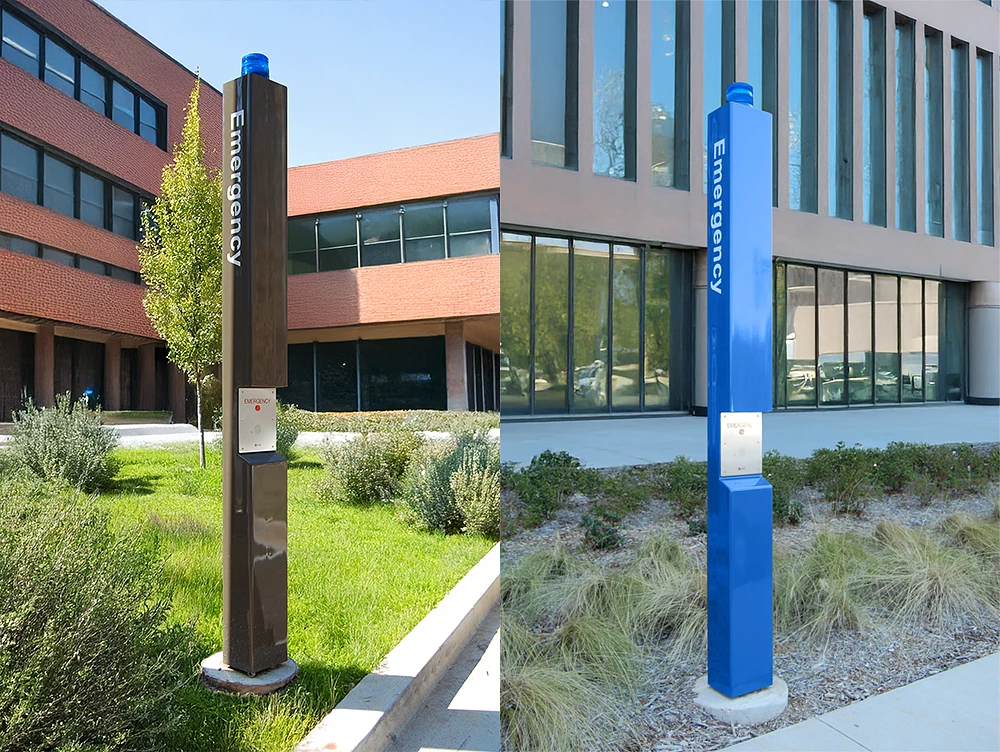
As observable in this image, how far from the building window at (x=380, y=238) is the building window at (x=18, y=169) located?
1343mm

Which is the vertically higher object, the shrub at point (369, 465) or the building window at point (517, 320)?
the building window at point (517, 320)

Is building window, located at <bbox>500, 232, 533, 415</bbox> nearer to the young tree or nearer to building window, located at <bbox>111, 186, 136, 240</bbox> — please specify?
the young tree

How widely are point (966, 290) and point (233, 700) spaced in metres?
24.7

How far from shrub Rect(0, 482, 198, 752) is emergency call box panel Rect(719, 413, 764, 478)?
2.24 metres

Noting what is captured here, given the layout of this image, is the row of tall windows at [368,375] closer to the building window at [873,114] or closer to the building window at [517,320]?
the building window at [517,320]

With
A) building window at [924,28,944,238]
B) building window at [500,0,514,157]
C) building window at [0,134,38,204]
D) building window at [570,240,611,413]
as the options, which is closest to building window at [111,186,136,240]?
building window at [0,134,38,204]

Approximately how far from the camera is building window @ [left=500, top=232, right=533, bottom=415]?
13.9 meters

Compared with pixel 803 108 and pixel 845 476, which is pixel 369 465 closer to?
pixel 845 476

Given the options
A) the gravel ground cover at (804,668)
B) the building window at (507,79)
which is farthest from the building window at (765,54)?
the gravel ground cover at (804,668)

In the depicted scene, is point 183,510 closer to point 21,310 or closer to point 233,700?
point 233,700

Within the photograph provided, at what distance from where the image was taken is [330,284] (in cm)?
329

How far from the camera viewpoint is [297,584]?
3.12m

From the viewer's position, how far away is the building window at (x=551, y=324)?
14.5m

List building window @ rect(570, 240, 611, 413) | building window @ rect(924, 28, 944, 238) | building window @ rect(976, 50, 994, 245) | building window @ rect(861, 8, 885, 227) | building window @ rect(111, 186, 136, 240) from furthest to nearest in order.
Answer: building window @ rect(976, 50, 994, 245) < building window @ rect(924, 28, 944, 238) < building window @ rect(861, 8, 885, 227) < building window @ rect(570, 240, 611, 413) < building window @ rect(111, 186, 136, 240)
